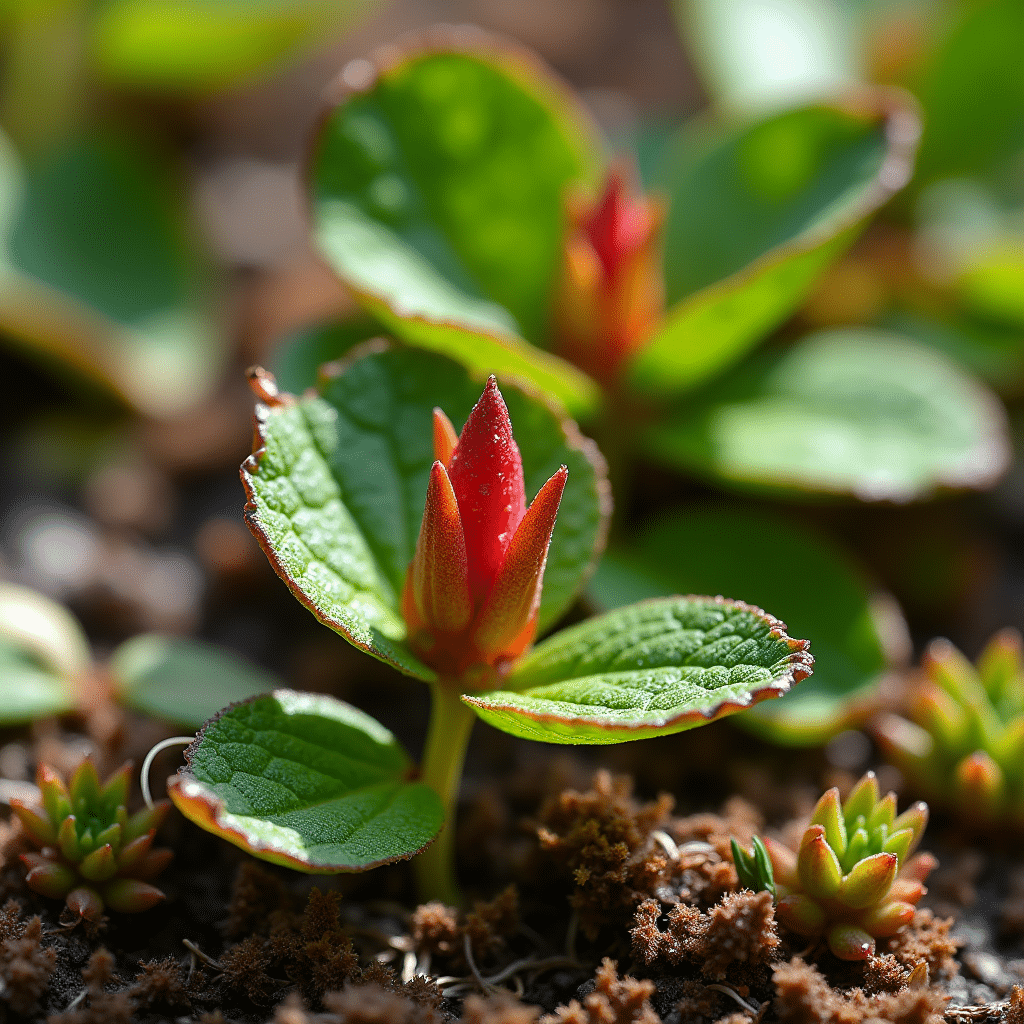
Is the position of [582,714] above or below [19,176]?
below

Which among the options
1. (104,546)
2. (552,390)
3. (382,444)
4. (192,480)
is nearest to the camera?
(382,444)

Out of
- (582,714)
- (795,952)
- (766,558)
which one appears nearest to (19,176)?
(766,558)

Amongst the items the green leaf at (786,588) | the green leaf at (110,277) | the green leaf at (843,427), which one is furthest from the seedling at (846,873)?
the green leaf at (110,277)

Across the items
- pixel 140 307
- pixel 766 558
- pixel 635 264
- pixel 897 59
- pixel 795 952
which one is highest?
pixel 897 59

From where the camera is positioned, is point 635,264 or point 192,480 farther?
point 192,480

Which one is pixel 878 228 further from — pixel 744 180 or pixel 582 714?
pixel 582 714

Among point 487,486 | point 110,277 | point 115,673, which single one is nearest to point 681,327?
point 487,486
